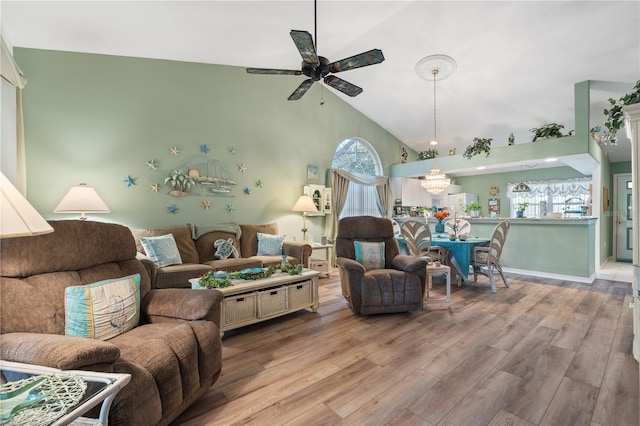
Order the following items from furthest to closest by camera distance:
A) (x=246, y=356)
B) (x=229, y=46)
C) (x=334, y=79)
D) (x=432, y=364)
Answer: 1. (x=229, y=46)
2. (x=334, y=79)
3. (x=246, y=356)
4. (x=432, y=364)

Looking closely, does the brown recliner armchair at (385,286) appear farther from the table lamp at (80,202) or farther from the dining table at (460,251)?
the table lamp at (80,202)

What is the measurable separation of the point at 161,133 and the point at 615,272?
8.32m

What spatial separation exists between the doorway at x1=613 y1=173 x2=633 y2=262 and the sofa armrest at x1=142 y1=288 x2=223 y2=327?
915cm

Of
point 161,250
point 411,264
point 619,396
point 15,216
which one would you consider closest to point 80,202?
point 161,250

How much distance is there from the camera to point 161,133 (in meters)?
4.00

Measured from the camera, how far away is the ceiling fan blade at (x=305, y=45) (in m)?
2.03

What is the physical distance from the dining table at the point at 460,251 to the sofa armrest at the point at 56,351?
4124 mm

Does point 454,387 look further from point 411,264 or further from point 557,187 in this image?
point 557,187

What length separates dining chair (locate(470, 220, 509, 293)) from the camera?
160 inches

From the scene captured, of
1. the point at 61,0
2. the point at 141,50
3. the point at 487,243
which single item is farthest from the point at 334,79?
the point at 487,243

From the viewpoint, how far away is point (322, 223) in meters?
5.86

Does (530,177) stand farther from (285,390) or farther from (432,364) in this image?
(285,390)

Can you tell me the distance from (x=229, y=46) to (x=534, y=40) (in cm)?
400

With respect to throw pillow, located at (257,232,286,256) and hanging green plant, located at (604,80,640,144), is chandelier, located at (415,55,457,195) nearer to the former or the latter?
hanging green plant, located at (604,80,640,144)
